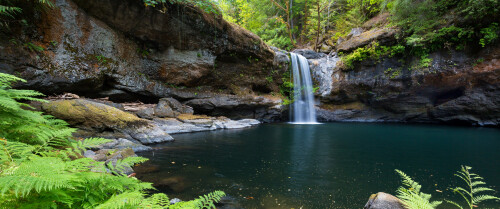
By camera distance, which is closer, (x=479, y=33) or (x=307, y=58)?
(x=479, y=33)

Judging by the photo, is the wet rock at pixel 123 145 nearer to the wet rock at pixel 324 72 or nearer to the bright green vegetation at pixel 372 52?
the wet rock at pixel 324 72

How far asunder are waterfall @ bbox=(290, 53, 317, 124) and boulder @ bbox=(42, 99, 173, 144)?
11563 millimetres

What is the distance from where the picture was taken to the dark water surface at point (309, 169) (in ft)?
12.0

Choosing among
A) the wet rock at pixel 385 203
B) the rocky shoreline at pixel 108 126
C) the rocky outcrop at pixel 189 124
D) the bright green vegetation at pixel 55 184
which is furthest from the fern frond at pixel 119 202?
the rocky outcrop at pixel 189 124

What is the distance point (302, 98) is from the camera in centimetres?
1762

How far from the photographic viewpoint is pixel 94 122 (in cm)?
713

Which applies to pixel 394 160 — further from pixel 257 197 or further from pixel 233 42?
pixel 233 42

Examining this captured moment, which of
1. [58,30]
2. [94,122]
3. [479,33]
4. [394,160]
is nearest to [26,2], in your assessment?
[58,30]

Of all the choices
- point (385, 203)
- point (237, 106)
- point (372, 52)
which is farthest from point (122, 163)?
point (372, 52)

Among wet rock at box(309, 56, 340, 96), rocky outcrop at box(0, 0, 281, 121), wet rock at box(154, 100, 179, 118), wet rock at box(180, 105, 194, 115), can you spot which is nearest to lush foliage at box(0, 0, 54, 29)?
rocky outcrop at box(0, 0, 281, 121)

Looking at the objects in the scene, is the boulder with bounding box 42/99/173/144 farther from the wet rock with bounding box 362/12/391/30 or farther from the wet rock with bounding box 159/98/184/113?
the wet rock with bounding box 362/12/391/30

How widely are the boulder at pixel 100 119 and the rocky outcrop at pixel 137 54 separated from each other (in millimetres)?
3402

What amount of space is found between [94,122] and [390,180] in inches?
329

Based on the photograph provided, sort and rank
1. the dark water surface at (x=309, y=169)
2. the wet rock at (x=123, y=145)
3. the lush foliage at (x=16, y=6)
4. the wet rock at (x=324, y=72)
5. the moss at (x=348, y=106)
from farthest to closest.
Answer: the wet rock at (x=324, y=72) < the moss at (x=348, y=106) < the lush foliage at (x=16, y=6) < the wet rock at (x=123, y=145) < the dark water surface at (x=309, y=169)
